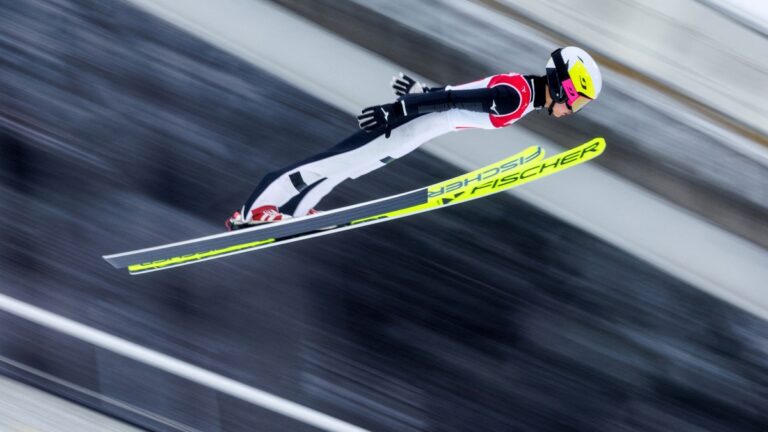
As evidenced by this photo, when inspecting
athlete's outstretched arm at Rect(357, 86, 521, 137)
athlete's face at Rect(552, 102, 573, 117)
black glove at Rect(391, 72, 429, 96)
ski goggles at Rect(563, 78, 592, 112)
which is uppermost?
ski goggles at Rect(563, 78, 592, 112)

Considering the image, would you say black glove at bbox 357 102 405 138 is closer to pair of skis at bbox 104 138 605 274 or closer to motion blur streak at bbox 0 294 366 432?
pair of skis at bbox 104 138 605 274

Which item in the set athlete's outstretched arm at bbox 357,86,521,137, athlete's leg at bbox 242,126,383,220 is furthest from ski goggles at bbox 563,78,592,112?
athlete's leg at bbox 242,126,383,220

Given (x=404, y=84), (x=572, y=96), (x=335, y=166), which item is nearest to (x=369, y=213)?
(x=335, y=166)

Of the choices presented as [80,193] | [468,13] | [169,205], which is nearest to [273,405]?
[169,205]

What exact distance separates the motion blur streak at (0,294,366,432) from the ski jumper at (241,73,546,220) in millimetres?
1114

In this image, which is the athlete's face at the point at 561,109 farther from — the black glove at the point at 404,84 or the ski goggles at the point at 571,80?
the black glove at the point at 404,84

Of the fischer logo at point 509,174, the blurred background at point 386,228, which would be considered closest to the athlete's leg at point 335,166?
the fischer logo at point 509,174

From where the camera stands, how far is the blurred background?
20.1 ft

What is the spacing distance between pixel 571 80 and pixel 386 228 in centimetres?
185

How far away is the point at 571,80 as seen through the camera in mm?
5070

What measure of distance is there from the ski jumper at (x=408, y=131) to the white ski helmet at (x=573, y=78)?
12 cm

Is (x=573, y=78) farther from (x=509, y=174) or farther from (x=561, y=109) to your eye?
(x=509, y=174)

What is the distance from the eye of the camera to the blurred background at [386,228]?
20.1 ft

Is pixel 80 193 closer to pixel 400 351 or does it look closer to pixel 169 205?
pixel 169 205
